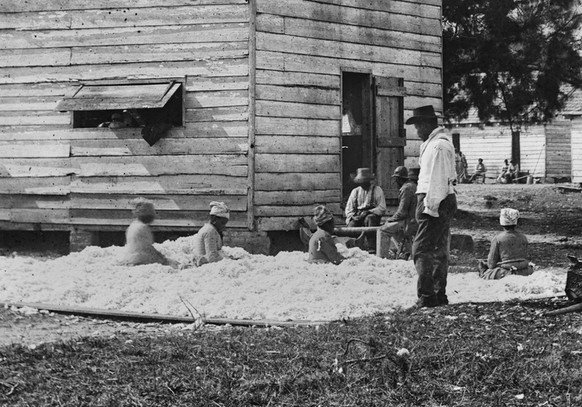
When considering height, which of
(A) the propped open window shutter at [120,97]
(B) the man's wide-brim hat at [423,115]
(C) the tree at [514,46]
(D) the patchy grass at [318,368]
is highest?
(C) the tree at [514,46]

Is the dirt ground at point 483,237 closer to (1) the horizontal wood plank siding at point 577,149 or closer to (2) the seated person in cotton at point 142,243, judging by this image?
(2) the seated person in cotton at point 142,243

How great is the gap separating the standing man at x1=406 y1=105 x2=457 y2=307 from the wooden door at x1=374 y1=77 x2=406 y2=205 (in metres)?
6.55

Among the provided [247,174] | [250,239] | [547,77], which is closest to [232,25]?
[247,174]

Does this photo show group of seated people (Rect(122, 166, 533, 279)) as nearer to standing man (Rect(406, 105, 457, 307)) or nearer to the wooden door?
standing man (Rect(406, 105, 457, 307))

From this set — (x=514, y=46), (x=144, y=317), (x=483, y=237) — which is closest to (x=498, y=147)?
(x=514, y=46)

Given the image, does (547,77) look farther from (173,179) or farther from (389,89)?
(173,179)

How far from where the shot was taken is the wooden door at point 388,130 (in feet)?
50.6

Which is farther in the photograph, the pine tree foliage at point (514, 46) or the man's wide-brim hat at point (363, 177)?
the pine tree foliage at point (514, 46)

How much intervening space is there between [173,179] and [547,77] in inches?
404

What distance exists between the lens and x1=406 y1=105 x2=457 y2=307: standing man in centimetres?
873

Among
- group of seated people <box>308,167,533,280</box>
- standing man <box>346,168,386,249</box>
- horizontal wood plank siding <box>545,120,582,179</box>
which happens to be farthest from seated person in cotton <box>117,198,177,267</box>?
horizontal wood plank siding <box>545,120,582,179</box>

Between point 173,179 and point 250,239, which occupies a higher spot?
point 173,179

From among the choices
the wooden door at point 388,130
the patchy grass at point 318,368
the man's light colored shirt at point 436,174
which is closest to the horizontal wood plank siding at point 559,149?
the wooden door at point 388,130

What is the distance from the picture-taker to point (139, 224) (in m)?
11.3
